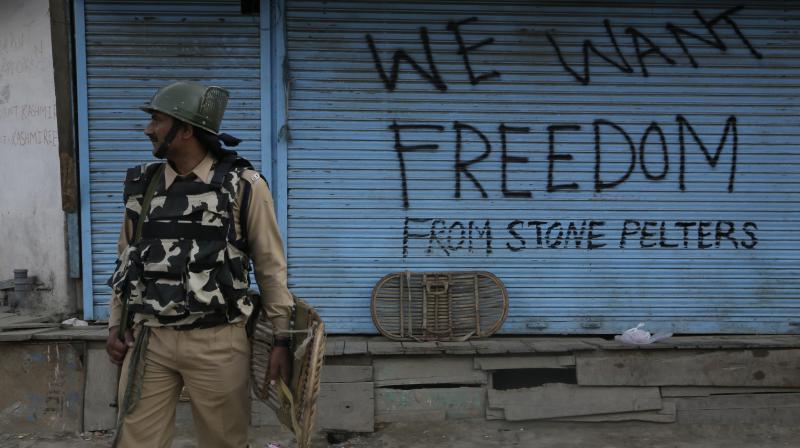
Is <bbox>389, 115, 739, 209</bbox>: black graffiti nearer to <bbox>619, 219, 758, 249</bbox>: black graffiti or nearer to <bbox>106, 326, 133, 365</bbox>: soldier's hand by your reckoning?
<bbox>619, 219, 758, 249</bbox>: black graffiti

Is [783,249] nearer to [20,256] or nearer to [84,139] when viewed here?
[84,139]

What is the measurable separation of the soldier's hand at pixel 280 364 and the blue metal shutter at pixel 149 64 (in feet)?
7.94

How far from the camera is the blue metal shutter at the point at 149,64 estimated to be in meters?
4.75

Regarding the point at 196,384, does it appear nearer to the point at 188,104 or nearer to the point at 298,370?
the point at 298,370

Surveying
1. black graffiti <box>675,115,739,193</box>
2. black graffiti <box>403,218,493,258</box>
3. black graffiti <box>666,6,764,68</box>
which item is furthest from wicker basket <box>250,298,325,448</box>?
black graffiti <box>666,6,764,68</box>

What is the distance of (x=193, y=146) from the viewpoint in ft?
8.96

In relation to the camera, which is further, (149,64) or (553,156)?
(553,156)

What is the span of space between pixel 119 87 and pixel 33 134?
32.8 inches

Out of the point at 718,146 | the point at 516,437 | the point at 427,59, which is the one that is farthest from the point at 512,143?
the point at 516,437

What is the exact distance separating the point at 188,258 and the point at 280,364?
58 cm

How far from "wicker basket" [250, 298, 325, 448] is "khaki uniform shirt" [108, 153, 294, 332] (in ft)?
0.21

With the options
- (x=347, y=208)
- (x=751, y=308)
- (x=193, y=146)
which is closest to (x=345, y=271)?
(x=347, y=208)

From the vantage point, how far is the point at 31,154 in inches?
196

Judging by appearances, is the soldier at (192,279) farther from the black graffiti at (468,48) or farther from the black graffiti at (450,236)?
the black graffiti at (468,48)
